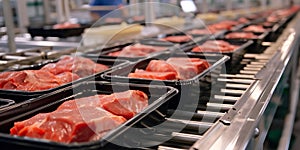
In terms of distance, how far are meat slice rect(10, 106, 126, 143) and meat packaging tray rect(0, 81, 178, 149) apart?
0.19 feet

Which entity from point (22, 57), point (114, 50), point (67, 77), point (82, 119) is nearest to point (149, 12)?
point (114, 50)

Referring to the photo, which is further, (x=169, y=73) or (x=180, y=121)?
(x=169, y=73)

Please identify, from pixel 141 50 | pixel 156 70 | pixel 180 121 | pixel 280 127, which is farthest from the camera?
pixel 280 127

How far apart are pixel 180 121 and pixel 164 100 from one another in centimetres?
15

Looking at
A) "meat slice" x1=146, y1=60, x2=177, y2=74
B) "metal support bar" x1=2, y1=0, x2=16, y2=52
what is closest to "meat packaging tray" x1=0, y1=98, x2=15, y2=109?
"meat slice" x1=146, y1=60, x2=177, y2=74

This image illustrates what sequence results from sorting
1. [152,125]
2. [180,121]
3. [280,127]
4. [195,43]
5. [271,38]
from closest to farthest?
[152,125], [180,121], [195,43], [280,127], [271,38]

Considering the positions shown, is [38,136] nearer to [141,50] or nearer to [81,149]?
[81,149]

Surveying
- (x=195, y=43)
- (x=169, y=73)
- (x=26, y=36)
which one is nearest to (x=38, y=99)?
(x=169, y=73)

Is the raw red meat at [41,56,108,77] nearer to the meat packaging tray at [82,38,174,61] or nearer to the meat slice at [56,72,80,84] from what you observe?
the meat slice at [56,72,80,84]

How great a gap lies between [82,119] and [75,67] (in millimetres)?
624

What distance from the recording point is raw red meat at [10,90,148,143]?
83cm

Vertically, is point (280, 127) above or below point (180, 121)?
below

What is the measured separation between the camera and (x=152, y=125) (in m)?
0.99

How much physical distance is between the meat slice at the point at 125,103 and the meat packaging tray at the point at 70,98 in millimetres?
44
